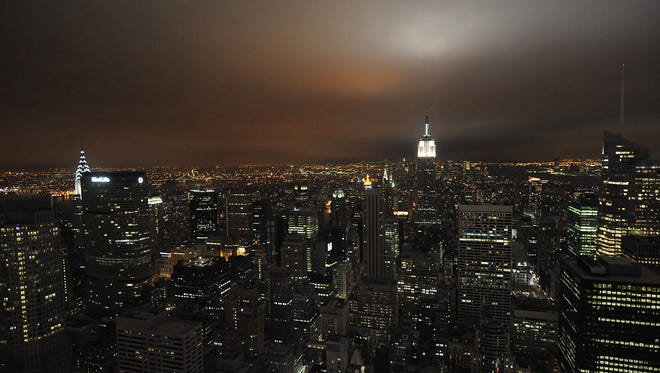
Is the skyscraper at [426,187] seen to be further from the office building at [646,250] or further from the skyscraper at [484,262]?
the office building at [646,250]

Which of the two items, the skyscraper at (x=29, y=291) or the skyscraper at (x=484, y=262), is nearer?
the skyscraper at (x=29, y=291)

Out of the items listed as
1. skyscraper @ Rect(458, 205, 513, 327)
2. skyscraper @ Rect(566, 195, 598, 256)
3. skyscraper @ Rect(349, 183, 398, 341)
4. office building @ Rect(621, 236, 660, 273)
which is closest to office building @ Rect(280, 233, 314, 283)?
skyscraper @ Rect(349, 183, 398, 341)

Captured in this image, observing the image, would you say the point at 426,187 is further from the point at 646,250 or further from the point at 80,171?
the point at 80,171

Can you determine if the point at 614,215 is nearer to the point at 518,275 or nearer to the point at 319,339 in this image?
the point at 518,275

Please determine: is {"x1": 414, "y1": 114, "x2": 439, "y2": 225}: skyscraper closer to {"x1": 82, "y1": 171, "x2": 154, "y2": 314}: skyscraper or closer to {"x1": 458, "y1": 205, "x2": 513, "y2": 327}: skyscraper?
{"x1": 458, "y1": 205, "x2": 513, "y2": 327}: skyscraper

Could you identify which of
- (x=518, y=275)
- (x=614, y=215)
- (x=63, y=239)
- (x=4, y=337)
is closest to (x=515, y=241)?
(x=518, y=275)

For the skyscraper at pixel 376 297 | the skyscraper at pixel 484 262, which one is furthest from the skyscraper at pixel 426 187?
the skyscraper at pixel 484 262

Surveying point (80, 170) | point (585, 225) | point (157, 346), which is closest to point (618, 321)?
point (157, 346)
